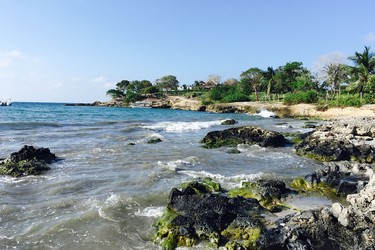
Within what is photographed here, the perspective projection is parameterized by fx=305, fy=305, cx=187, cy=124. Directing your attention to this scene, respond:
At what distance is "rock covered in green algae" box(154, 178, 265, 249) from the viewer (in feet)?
24.2

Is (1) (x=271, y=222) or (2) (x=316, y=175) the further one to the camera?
(2) (x=316, y=175)

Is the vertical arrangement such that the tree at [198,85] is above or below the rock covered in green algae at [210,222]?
above

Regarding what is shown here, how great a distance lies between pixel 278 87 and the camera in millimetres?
80438

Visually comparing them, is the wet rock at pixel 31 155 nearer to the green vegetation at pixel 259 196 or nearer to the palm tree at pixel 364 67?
the green vegetation at pixel 259 196

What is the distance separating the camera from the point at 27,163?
570 inches

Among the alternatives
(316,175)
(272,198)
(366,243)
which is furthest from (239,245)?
(316,175)

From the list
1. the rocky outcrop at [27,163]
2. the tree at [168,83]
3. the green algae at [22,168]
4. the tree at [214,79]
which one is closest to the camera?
the green algae at [22,168]

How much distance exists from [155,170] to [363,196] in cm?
879

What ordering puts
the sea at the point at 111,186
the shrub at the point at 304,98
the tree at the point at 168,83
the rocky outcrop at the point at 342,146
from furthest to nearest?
the tree at the point at 168,83 < the shrub at the point at 304,98 < the rocky outcrop at the point at 342,146 < the sea at the point at 111,186

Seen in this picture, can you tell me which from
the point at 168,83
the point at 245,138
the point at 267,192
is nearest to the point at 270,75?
the point at 168,83

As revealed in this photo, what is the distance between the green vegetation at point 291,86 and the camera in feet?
163

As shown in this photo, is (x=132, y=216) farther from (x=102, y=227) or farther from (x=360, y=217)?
(x=360, y=217)

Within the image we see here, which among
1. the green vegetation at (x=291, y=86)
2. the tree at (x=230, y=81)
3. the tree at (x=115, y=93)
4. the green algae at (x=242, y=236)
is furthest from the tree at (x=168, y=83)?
the green algae at (x=242, y=236)

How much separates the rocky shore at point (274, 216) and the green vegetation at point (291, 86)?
40066 millimetres
